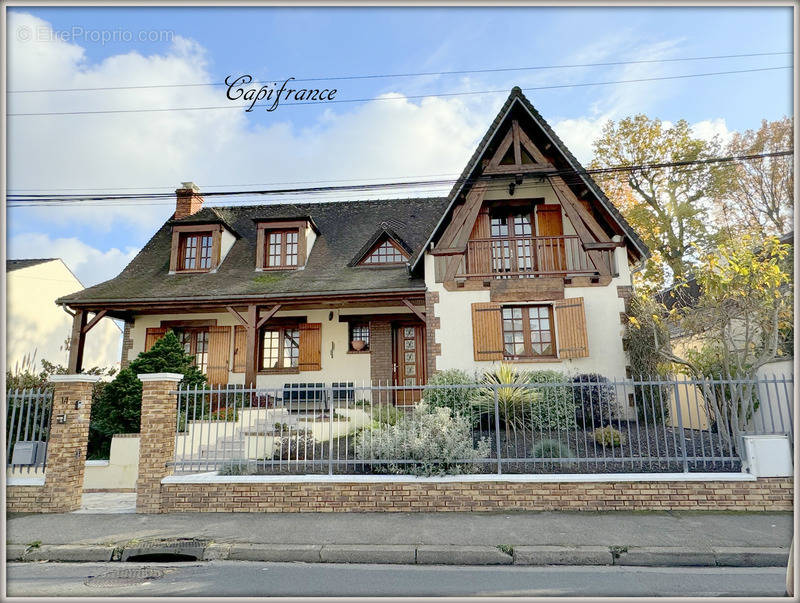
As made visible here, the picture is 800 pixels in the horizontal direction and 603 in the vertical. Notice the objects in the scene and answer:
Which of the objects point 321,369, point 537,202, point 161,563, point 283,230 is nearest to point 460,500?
point 161,563

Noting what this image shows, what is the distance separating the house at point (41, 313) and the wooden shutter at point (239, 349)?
9.21 meters

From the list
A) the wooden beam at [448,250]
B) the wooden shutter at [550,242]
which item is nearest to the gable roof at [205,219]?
the wooden beam at [448,250]

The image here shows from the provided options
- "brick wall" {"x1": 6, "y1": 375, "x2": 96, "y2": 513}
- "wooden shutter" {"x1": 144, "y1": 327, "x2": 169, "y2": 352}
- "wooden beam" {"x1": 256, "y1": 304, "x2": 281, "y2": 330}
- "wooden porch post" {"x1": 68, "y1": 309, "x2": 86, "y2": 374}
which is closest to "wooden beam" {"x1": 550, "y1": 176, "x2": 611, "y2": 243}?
"wooden beam" {"x1": 256, "y1": 304, "x2": 281, "y2": 330}

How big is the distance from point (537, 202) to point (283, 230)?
7.37 meters

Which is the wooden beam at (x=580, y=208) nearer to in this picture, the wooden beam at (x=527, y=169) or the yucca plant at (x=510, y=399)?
the wooden beam at (x=527, y=169)

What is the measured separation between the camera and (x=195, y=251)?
15539 mm

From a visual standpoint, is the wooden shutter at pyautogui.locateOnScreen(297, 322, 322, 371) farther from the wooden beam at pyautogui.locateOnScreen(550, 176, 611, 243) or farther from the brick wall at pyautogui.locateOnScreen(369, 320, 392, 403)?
the wooden beam at pyautogui.locateOnScreen(550, 176, 611, 243)

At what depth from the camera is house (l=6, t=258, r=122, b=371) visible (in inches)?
775

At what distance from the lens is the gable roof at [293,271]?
43.4ft

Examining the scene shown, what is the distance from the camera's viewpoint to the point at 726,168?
1838 centimetres

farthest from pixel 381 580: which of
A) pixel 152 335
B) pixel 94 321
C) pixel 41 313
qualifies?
pixel 41 313

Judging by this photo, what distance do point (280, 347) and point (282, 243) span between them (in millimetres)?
3135

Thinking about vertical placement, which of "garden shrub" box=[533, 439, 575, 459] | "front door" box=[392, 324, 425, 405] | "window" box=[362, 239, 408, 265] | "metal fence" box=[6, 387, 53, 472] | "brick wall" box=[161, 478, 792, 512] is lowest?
"brick wall" box=[161, 478, 792, 512]

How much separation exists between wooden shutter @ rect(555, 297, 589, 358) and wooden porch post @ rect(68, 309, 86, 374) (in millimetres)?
12229
